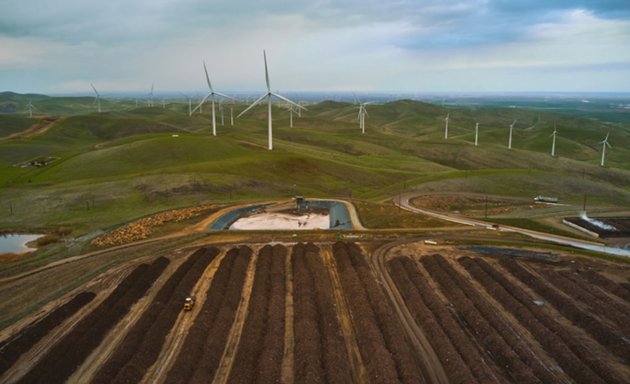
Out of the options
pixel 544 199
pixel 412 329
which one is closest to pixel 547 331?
pixel 412 329

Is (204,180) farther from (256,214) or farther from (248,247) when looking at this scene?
(248,247)

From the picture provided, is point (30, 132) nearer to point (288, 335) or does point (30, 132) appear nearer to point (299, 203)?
point (299, 203)

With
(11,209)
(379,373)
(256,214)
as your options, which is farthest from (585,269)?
(11,209)

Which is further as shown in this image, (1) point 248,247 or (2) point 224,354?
(1) point 248,247

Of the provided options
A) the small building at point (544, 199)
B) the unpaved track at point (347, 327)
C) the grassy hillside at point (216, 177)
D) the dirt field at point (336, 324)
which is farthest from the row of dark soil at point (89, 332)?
the small building at point (544, 199)

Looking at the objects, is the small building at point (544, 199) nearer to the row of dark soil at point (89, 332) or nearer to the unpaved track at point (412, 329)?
the unpaved track at point (412, 329)

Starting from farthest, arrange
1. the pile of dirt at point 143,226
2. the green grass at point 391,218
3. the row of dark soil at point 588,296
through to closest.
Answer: the green grass at point 391,218
the pile of dirt at point 143,226
the row of dark soil at point 588,296
